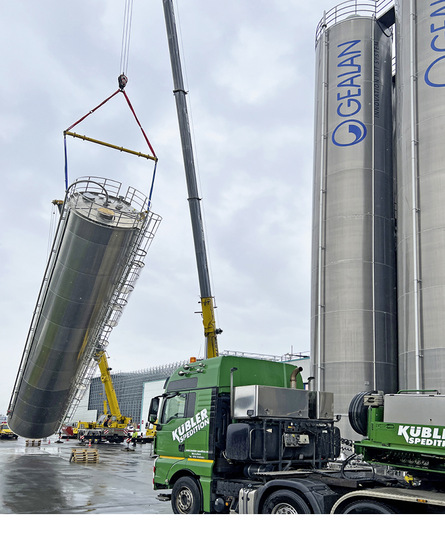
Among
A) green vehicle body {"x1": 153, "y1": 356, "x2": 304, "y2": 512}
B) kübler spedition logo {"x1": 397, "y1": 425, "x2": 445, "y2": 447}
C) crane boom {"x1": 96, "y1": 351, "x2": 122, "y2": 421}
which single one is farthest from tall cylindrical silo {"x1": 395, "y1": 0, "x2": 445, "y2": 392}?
crane boom {"x1": 96, "y1": 351, "x2": 122, "y2": 421}

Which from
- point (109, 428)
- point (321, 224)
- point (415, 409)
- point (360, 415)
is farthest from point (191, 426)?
point (109, 428)

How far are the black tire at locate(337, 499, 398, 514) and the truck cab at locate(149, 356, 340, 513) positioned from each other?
1.82 metres

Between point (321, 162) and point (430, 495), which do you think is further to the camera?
point (321, 162)

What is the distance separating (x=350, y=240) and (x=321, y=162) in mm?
4145

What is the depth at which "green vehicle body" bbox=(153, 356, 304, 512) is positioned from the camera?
370 inches

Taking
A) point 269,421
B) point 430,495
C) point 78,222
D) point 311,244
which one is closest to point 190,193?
point 78,222

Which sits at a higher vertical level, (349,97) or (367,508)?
(349,97)

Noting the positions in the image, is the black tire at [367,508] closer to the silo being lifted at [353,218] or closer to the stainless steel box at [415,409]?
the stainless steel box at [415,409]

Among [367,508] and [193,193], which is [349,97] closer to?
[193,193]

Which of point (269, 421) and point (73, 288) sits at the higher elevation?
point (73, 288)

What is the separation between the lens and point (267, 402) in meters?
9.16

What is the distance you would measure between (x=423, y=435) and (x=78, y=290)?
1328cm

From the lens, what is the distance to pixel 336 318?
2133cm

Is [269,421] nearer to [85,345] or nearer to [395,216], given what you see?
[85,345]
